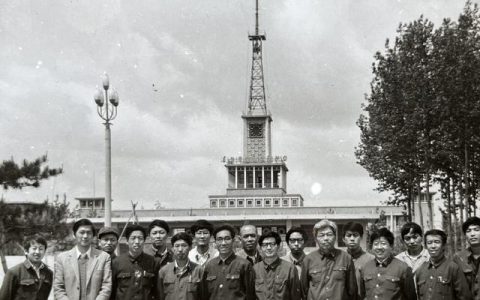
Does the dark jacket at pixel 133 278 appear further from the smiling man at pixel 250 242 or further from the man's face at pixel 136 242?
the smiling man at pixel 250 242

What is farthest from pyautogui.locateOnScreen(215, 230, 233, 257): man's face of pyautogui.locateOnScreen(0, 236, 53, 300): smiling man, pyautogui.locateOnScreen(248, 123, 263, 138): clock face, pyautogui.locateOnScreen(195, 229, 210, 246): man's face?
pyautogui.locateOnScreen(248, 123, 263, 138): clock face

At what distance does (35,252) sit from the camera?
7.18m

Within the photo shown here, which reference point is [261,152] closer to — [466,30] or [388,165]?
[388,165]

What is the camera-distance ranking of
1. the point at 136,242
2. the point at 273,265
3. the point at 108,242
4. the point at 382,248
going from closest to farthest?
the point at 382,248 < the point at 273,265 < the point at 136,242 < the point at 108,242

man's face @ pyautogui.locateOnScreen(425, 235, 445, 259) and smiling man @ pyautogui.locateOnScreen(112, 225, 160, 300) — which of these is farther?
smiling man @ pyautogui.locateOnScreen(112, 225, 160, 300)

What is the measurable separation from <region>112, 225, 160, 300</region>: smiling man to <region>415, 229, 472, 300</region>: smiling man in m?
2.94

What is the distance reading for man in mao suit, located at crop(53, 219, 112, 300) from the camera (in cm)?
693

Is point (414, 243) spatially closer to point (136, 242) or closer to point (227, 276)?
point (227, 276)

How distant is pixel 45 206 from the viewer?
1722cm

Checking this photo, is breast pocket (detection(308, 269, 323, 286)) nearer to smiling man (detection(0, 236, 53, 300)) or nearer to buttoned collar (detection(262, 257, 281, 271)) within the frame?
buttoned collar (detection(262, 257, 281, 271))

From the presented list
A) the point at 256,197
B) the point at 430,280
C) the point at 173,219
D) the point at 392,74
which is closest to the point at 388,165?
the point at 392,74

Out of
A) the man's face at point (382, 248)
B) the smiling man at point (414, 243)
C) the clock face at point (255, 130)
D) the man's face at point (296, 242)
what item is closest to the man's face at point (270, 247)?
the man's face at point (296, 242)

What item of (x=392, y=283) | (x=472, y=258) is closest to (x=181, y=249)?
(x=392, y=283)

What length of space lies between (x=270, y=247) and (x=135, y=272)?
154 centimetres
